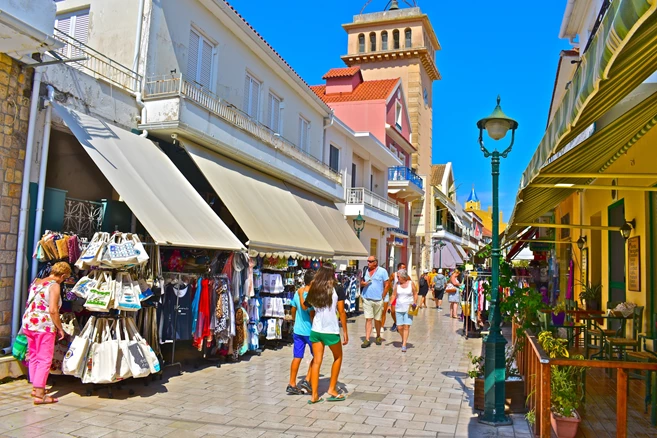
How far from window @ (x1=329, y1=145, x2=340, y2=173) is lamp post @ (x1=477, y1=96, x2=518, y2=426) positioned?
14.5 m

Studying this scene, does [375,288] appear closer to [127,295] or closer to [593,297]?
[593,297]

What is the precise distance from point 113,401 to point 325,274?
3.04m

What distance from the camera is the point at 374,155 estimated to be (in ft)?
82.5

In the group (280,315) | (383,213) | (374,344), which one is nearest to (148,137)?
(280,315)

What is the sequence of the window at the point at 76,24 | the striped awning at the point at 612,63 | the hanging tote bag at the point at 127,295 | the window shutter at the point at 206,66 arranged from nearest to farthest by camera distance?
the striped awning at the point at 612,63 → the hanging tote bag at the point at 127,295 → the window at the point at 76,24 → the window shutter at the point at 206,66

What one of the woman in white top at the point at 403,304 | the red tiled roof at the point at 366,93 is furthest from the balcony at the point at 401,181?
the woman in white top at the point at 403,304

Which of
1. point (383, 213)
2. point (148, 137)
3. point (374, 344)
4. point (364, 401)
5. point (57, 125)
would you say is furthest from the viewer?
point (383, 213)

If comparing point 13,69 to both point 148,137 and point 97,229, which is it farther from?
point 148,137

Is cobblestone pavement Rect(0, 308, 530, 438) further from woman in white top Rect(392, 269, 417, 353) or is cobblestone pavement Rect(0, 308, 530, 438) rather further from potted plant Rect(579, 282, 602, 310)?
potted plant Rect(579, 282, 602, 310)

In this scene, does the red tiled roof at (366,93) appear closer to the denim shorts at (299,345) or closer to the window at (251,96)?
the window at (251,96)

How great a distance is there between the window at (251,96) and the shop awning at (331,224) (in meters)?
2.61

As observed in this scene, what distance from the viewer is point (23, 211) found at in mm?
7227

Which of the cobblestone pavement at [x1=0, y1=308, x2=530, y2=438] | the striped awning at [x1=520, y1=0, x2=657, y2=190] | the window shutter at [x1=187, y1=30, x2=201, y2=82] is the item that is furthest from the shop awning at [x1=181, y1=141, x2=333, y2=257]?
the striped awning at [x1=520, y1=0, x2=657, y2=190]

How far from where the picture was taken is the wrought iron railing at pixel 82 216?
797 centimetres
